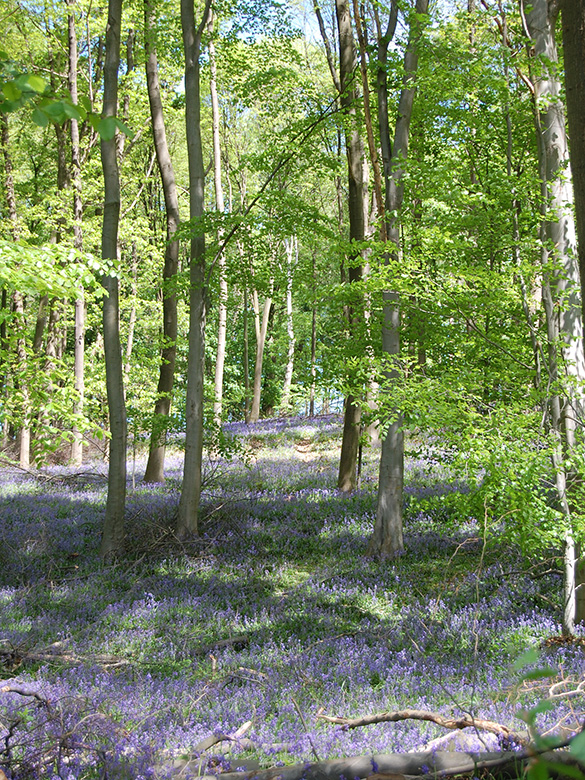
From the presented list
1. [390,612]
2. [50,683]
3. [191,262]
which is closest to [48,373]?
[191,262]

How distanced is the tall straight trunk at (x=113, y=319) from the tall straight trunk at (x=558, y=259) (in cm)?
629

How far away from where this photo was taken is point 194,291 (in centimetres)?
1017

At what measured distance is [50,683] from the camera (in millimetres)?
5008

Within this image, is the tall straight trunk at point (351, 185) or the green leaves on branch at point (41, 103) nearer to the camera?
the green leaves on branch at point (41, 103)

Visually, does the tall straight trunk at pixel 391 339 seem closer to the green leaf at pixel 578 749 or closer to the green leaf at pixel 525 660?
the green leaf at pixel 525 660

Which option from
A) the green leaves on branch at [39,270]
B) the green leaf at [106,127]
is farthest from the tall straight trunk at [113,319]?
the green leaf at [106,127]

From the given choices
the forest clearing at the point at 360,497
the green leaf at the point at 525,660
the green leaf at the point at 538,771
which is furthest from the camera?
the forest clearing at the point at 360,497

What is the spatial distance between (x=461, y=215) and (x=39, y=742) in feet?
22.8

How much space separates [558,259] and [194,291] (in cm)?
595

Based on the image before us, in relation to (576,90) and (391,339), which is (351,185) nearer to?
(391,339)

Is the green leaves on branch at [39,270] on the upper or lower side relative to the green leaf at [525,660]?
upper

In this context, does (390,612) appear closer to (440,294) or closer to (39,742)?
(440,294)

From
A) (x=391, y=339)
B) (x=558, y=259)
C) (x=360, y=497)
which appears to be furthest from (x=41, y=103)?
(x=360, y=497)

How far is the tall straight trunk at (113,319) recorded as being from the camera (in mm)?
9438
